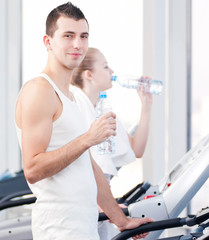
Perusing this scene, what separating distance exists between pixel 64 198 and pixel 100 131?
22cm

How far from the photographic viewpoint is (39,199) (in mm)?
1420

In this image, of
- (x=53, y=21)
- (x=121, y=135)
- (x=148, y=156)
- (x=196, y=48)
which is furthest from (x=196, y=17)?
(x=53, y=21)

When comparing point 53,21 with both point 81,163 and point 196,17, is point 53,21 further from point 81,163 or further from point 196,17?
point 196,17

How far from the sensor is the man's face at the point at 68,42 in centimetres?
145

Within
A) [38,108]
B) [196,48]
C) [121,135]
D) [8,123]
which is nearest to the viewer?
[38,108]

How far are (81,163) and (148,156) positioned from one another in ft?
7.75

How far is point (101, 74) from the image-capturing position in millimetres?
2508

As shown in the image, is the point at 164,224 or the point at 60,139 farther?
the point at 164,224

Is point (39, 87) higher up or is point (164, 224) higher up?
point (39, 87)

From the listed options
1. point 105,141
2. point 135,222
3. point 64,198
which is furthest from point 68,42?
point 105,141

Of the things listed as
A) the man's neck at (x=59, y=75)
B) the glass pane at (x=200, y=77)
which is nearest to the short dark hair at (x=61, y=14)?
the man's neck at (x=59, y=75)

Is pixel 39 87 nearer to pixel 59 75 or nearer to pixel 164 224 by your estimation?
pixel 59 75

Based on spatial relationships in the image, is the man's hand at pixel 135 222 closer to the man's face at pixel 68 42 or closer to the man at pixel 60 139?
the man at pixel 60 139

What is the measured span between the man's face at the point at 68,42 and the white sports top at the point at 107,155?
2.45 ft
